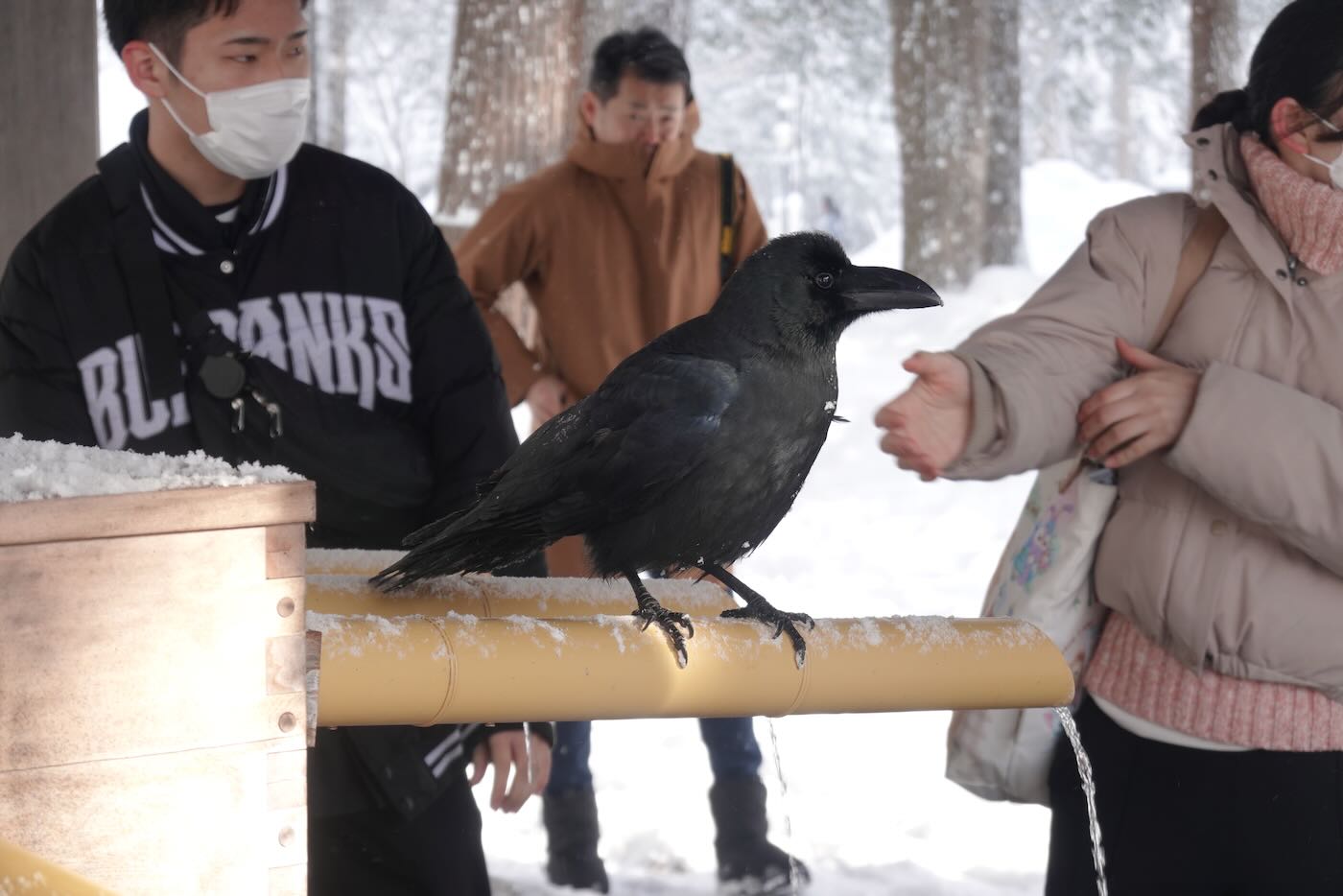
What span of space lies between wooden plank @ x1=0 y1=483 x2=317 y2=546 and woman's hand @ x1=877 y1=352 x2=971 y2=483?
116cm

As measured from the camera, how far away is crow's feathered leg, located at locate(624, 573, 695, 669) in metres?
1.66

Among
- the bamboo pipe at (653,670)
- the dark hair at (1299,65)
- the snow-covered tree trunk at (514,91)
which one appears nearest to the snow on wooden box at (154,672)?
the bamboo pipe at (653,670)

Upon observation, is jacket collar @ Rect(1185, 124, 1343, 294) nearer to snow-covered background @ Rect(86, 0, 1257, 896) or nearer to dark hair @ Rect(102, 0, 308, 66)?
snow-covered background @ Rect(86, 0, 1257, 896)

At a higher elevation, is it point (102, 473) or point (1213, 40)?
point (1213, 40)

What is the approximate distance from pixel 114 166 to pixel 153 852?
1.39 m

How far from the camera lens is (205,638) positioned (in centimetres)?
115

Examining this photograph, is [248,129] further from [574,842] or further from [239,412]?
[574,842]

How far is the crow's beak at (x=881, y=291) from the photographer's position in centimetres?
205

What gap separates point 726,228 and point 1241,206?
1.93m

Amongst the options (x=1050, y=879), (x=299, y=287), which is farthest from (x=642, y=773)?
(x=299, y=287)

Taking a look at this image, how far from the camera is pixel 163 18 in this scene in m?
2.29

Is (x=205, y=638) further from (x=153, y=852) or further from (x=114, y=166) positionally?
(x=114, y=166)

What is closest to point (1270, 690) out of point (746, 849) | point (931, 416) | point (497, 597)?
point (931, 416)

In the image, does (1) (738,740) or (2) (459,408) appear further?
(1) (738,740)
